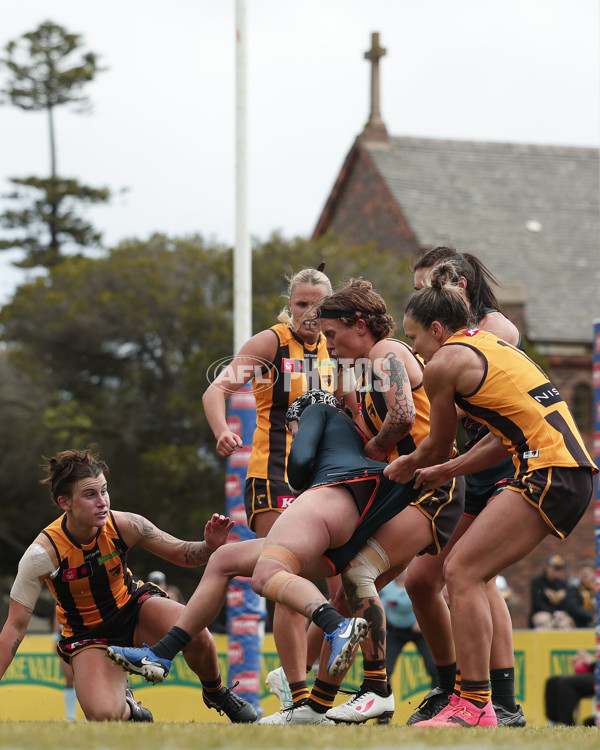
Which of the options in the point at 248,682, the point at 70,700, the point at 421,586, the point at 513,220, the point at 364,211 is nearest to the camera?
the point at 421,586

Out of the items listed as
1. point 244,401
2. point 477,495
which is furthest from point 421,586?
point 244,401

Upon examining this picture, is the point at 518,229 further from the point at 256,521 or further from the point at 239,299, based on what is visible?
the point at 256,521

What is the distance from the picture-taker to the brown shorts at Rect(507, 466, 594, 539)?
223 inches

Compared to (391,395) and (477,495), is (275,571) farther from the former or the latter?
(477,495)

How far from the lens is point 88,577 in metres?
7.28

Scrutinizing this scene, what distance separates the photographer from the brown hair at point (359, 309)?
621cm

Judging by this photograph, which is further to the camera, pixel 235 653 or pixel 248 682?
pixel 235 653

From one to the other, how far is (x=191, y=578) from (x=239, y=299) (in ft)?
46.7

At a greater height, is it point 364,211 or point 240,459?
point 364,211

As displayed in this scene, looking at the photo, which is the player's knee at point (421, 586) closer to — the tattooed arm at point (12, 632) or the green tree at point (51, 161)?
the tattooed arm at point (12, 632)

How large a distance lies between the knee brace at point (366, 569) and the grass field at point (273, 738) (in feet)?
2.99

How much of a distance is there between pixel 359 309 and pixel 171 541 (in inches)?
77.4

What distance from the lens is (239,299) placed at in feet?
44.3

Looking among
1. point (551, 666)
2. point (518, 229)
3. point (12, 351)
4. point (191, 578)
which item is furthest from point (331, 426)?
point (518, 229)
